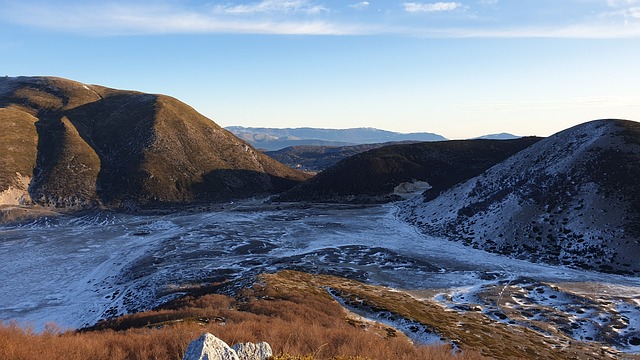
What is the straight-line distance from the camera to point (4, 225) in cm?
6769

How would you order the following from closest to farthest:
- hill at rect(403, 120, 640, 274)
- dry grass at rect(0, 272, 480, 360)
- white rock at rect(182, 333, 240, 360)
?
white rock at rect(182, 333, 240, 360), dry grass at rect(0, 272, 480, 360), hill at rect(403, 120, 640, 274)

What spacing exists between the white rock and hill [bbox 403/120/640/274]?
41.8 meters

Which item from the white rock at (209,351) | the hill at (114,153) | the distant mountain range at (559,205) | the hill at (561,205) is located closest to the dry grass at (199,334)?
the white rock at (209,351)

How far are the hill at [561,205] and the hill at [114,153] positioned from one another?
182ft

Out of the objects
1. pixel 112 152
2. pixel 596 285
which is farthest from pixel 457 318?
pixel 112 152

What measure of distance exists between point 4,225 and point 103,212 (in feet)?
50.5

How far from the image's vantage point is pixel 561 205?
4888 centimetres

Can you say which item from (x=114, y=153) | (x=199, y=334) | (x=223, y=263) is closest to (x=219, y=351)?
(x=199, y=334)

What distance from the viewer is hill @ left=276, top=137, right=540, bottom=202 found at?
305 ft

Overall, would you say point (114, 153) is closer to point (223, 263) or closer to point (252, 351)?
point (223, 263)

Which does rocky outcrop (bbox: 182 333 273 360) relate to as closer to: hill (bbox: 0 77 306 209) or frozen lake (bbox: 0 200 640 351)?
frozen lake (bbox: 0 200 640 351)

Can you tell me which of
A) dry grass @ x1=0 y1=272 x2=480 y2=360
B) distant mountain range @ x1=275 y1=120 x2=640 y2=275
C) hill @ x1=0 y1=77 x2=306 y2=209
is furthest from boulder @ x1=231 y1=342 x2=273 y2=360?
hill @ x1=0 y1=77 x2=306 y2=209

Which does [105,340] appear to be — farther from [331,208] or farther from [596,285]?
[331,208]

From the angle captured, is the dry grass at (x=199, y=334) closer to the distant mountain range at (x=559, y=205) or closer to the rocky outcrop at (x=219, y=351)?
the rocky outcrop at (x=219, y=351)
